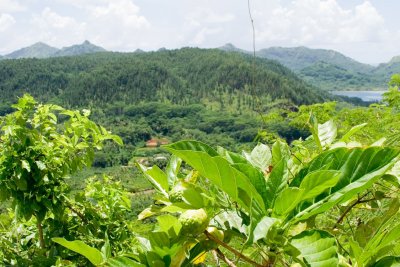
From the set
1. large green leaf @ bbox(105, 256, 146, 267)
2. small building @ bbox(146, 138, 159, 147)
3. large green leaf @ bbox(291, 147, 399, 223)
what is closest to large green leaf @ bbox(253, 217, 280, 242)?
large green leaf @ bbox(291, 147, 399, 223)

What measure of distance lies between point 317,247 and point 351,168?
0.16 meters

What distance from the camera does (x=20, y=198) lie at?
2.77m

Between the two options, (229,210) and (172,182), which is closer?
(229,210)

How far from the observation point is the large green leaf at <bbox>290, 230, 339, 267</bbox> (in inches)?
26.0

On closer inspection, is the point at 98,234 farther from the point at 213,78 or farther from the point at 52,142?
the point at 213,78

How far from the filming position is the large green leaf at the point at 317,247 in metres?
0.66

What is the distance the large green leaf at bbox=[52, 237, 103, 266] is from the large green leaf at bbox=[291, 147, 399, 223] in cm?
41

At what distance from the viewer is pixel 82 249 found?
0.82m

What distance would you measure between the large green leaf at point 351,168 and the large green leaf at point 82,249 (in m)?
0.41

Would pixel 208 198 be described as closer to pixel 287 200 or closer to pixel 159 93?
pixel 287 200

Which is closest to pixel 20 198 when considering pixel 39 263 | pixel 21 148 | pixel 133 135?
pixel 21 148

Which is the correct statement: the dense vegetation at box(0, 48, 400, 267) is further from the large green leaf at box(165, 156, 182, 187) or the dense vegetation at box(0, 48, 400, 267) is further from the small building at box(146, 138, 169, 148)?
the small building at box(146, 138, 169, 148)

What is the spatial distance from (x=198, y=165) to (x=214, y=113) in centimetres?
12967

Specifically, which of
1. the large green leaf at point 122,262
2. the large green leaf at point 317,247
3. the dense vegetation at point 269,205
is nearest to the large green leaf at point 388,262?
the dense vegetation at point 269,205
